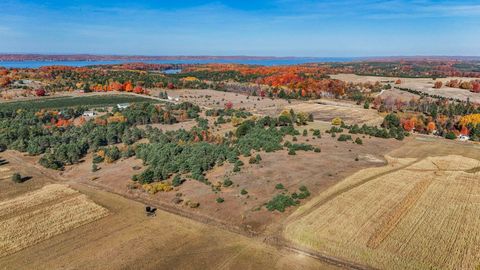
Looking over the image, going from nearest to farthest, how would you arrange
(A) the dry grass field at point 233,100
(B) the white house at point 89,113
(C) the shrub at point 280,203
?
(C) the shrub at point 280,203 → (B) the white house at point 89,113 → (A) the dry grass field at point 233,100

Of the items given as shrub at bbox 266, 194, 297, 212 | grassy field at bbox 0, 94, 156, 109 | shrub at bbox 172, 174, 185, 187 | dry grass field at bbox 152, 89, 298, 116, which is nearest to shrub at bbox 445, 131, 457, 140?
dry grass field at bbox 152, 89, 298, 116

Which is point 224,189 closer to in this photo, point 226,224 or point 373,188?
point 226,224

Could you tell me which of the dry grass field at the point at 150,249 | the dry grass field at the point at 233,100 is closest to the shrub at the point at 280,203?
the dry grass field at the point at 150,249

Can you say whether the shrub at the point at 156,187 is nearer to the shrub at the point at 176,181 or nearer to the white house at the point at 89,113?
the shrub at the point at 176,181

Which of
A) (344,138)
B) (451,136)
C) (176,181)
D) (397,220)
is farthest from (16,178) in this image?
(451,136)

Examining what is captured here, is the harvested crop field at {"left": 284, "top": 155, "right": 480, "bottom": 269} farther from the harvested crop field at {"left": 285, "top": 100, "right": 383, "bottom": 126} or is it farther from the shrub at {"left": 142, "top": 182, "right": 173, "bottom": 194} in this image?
the harvested crop field at {"left": 285, "top": 100, "right": 383, "bottom": 126}

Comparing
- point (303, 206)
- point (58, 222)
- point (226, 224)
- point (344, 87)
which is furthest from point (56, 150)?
point (344, 87)

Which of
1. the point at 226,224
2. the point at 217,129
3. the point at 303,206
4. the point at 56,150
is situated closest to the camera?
the point at 226,224
